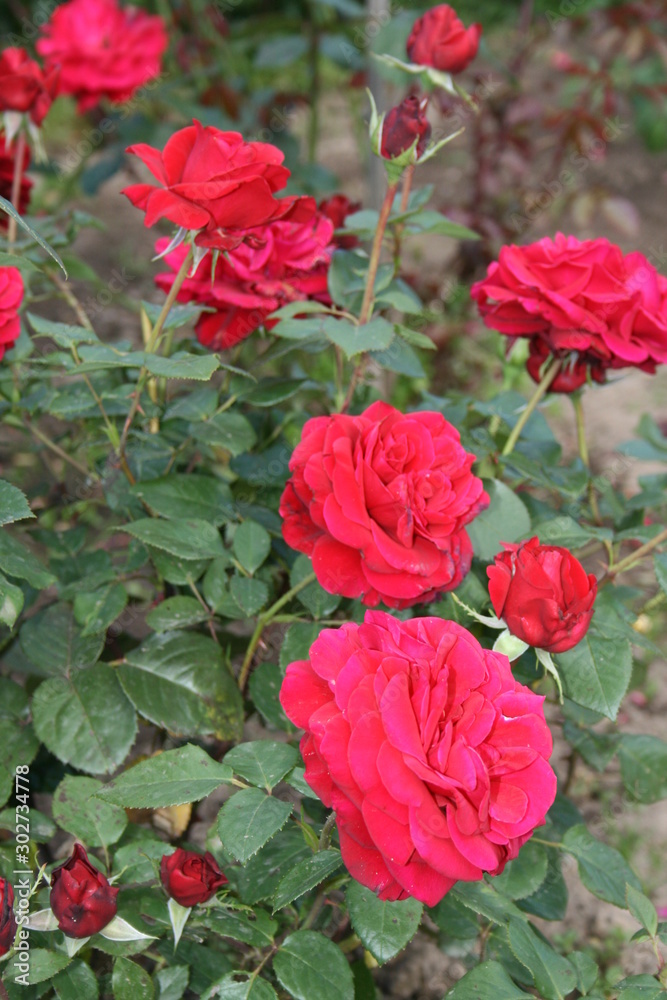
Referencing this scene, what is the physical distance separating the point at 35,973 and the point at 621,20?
2.64m

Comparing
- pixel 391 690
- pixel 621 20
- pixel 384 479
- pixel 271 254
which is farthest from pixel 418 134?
pixel 621 20

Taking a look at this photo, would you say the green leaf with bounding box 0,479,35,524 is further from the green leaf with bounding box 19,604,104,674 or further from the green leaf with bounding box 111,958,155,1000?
the green leaf with bounding box 111,958,155,1000

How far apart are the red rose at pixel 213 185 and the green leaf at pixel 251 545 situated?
27cm

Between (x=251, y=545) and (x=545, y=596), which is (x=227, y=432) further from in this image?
(x=545, y=596)

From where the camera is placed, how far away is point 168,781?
1.96ft

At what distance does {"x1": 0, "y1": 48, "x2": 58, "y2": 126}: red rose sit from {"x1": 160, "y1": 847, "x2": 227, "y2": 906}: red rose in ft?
2.58

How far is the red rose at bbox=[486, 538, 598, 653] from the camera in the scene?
1.82ft

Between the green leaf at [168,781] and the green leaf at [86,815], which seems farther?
the green leaf at [86,815]

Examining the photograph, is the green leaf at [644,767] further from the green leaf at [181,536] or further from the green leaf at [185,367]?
the green leaf at [185,367]

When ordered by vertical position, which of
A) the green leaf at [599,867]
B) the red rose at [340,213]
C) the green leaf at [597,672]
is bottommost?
the green leaf at [599,867]

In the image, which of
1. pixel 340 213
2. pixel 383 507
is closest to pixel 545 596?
pixel 383 507

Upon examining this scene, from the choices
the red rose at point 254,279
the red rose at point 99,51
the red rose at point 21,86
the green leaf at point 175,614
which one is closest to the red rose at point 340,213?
the red rose at point 254,279

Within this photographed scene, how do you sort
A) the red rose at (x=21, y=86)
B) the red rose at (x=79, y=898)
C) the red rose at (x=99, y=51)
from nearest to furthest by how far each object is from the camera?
the red rose at (x=79, y=898)
the red rose at (x=21, y=86)
the red rose at (x=99, y=51)

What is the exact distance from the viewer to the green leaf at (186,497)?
812 millimetres
